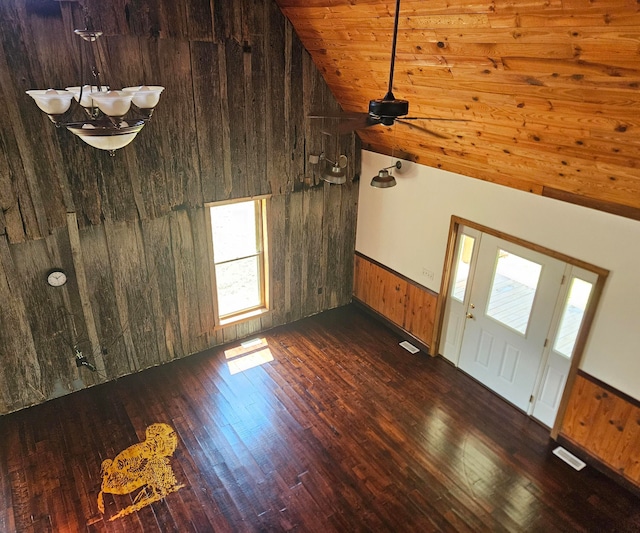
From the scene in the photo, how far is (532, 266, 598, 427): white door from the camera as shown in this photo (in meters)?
4.22

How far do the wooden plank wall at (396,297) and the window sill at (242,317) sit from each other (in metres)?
1.54

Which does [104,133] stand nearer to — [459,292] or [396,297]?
[459,292]

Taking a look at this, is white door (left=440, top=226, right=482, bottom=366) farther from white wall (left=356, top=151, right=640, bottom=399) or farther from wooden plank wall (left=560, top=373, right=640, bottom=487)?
wooden plank wall (left=560, top=373, right=640, bottom=487)

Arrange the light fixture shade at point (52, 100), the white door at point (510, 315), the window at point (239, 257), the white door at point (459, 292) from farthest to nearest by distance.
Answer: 1. the window at point (239, 257)
2. the white door at point (459, 292)
3. the white door at point (510, 315)
4. the light fixture shade at point (52, 100)

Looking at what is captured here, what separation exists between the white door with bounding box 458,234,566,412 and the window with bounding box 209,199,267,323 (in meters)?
2.68

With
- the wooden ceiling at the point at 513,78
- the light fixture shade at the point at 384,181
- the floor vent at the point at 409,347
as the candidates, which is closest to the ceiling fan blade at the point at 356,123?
the wooden ceiling at the point at 513,78

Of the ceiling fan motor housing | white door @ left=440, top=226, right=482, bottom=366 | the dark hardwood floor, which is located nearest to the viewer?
the ceiling fan motor housing

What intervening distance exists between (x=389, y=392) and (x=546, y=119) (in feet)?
10.7

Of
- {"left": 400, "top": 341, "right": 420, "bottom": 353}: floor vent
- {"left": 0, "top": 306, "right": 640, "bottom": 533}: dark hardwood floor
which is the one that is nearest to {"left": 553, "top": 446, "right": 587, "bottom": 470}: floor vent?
{"left": 0, "top": 306, "right": 640, "bottom": 533}: dark hardwood floor

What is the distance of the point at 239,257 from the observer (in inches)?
230

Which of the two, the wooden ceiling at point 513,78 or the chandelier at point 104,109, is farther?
the wooden ceiling at point 513,78

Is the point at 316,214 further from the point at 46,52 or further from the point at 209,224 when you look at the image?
the point at 46,52

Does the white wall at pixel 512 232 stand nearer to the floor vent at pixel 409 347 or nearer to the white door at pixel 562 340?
the white door at pixel 562 340

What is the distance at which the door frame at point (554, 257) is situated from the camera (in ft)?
13.3
